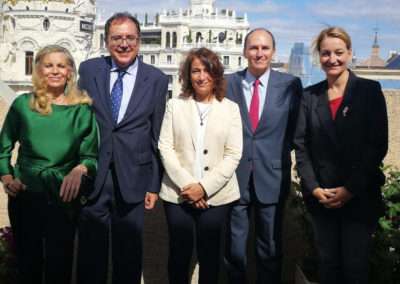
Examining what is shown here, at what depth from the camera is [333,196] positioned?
3.27 meters

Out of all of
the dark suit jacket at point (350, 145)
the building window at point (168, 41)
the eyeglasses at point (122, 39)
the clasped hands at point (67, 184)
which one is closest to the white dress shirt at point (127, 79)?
the eyeglasses at point (122, 39)

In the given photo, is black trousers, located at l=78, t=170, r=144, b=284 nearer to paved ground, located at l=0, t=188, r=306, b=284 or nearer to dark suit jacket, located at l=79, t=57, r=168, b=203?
dark suit jacket, located at l=79, t=57, r=168, b=203

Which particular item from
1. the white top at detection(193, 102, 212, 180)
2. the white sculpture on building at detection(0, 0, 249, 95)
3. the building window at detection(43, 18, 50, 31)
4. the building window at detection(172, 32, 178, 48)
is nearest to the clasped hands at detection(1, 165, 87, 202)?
the white top at detection(193, 102, 212, 180)

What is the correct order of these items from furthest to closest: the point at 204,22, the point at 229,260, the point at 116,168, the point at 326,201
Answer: the point at 204,22 < the point at 229,260 < the point at 116,168 < the point at 326,201

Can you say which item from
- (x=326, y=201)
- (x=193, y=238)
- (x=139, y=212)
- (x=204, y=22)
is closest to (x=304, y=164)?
(x=326, y=201)

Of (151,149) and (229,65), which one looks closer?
(151,149)

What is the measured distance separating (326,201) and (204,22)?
82.9 m

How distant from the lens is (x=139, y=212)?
12.0ft

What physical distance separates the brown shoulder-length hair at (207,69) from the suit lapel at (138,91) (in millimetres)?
225

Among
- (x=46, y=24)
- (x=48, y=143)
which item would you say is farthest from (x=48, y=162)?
(x=46, y=24)

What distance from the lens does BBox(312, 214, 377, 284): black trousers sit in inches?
128

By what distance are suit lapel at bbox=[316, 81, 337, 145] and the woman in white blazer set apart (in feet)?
1.67

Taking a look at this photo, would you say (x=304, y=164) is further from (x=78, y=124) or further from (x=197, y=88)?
(x=78, y=124)

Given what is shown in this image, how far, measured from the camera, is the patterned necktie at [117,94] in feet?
11.7
